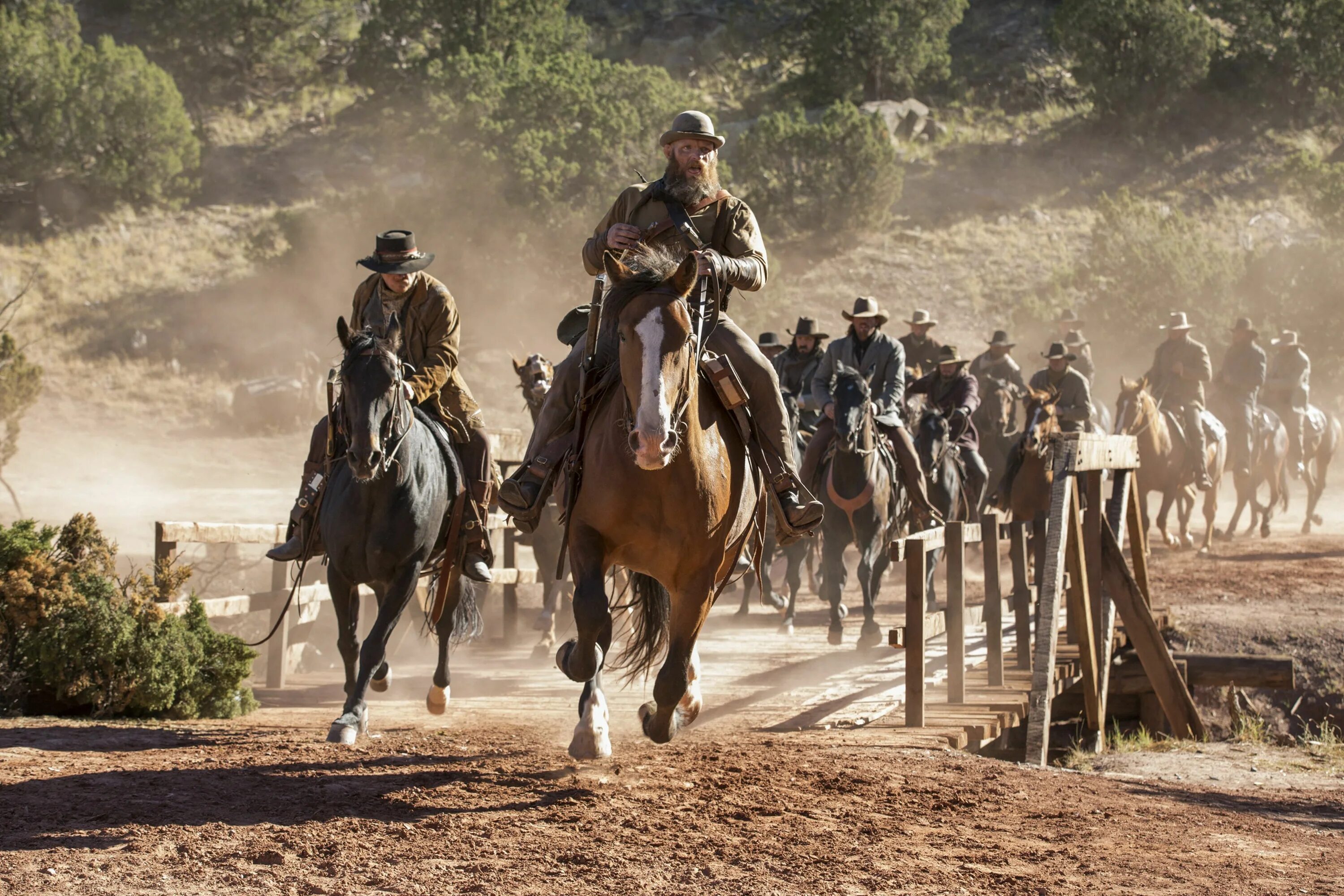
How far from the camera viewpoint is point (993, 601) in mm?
10359

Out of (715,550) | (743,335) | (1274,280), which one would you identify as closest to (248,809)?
(715,550)

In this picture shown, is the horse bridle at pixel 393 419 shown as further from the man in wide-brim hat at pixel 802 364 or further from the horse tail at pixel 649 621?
the man in wide-brim hat at pixel 802 364

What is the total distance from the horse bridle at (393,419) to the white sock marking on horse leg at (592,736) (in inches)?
78.3

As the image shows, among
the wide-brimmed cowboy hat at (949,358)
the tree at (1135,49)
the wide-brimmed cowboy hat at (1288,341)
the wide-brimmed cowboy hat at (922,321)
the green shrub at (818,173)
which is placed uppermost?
the tree at (1135,49)

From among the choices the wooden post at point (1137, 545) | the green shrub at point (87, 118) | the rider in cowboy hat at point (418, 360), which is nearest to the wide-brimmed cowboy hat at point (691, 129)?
the rider in cowboy hat at point (418, 360)

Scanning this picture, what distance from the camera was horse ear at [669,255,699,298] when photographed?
19.1 ft

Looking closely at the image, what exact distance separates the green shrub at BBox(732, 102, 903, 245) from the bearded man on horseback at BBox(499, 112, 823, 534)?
37519 millimetres

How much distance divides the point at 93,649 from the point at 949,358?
36.2 feet

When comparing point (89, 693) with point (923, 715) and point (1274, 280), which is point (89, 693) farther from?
point (1274, 280)

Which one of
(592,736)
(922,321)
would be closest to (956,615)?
(592,736)

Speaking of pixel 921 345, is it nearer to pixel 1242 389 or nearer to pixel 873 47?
pixel 1242 389

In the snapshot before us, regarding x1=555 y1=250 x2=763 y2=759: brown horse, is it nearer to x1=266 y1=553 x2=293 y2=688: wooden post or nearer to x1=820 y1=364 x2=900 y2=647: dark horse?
x1=266 y1=553 x2=293 y2=688: wooden post

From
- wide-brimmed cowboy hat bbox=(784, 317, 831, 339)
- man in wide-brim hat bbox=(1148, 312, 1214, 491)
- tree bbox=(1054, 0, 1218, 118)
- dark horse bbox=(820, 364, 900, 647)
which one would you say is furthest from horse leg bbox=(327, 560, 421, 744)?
tree bbox=(1054, 0, 1218, 118)

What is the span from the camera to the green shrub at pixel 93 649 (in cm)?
810
